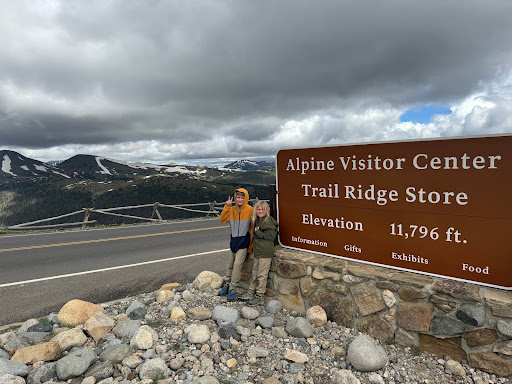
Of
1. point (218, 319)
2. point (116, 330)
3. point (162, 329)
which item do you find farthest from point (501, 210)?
point (116, 330)

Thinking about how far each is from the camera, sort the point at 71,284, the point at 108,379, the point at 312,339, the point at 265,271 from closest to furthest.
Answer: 1. the point at 108,379
2. the point at 312,339
3. the point at 265,271
4. the point at 71,284

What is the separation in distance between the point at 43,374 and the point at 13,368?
0.98 feet

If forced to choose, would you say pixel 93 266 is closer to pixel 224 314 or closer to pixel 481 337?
pixel 224 314

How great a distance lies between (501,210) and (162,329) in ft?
12.6

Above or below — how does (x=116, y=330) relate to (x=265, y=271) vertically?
below

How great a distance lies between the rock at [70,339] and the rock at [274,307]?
7.43ft

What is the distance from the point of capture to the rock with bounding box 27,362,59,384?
2.63 m

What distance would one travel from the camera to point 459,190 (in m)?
2.79

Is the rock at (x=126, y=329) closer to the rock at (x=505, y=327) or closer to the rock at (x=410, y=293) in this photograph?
the rock at (x=410, y=293)

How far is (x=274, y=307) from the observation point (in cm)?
396

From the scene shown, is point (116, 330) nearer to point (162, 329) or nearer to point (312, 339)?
point (162, 329)

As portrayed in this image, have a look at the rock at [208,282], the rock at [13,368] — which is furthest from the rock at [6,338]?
the rock at [208,282]

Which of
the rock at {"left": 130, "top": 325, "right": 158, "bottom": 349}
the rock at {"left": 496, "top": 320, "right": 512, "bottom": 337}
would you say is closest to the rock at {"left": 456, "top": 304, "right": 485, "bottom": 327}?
the rock at {"left": 496, "top": 320, "right": 512, "bottom": 337}

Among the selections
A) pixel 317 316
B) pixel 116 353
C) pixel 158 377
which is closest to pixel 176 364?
pixel 158 377
